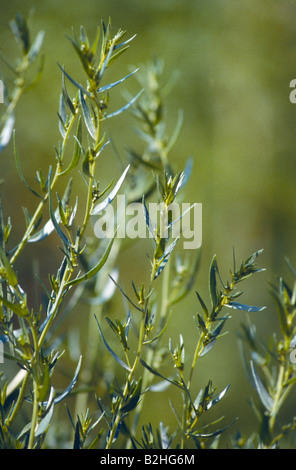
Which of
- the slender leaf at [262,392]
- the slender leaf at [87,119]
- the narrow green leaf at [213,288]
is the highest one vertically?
the slender leaf at [87,119]

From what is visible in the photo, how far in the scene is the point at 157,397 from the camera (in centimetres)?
76

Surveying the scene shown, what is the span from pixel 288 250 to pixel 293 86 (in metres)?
0.30

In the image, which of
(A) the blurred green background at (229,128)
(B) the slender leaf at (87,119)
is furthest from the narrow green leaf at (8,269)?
(A) the blurred green background at (229,128)

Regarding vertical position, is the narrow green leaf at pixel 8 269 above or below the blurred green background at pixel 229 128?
below

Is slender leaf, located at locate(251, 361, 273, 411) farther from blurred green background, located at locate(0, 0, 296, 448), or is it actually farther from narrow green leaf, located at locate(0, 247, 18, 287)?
blurred green background, located at locate(0, 0, 296, 448)

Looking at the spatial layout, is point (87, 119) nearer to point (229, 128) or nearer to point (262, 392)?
point (262, 392)

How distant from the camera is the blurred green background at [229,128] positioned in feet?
2.82

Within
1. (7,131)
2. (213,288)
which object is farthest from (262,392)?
(7,131)

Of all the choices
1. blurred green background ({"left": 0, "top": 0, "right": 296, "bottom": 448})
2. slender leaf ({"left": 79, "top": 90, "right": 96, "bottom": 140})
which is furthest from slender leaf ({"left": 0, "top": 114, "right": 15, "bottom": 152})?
blurred green background ({"left": 0, "top": 0, "right": 296, "bottom": 448})

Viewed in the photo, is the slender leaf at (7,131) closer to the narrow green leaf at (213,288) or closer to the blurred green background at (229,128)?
the narrow green leaf at (213,288)

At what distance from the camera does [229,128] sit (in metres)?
0.98

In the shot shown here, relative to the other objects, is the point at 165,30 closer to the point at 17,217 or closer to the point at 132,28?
the point at 132,28
